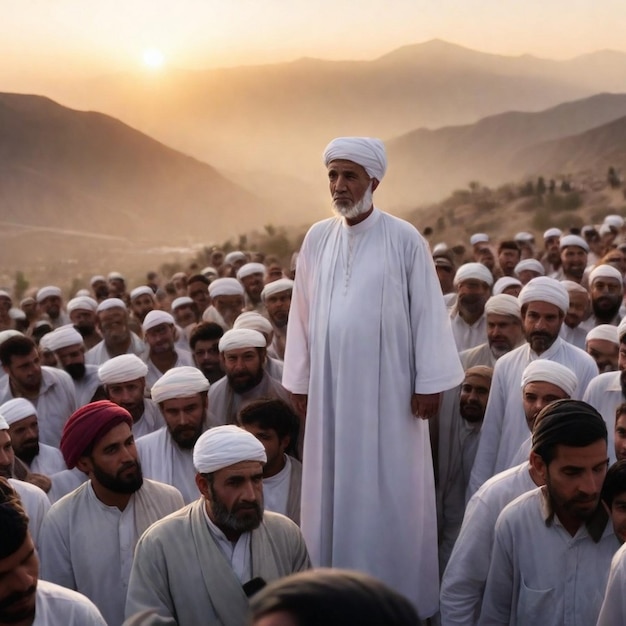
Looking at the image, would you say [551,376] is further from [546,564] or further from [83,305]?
[83,305]

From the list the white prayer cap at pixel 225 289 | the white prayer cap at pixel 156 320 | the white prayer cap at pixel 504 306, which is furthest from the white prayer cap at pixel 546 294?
the white prayer cap at pixel 225 289

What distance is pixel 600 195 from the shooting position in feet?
91.8

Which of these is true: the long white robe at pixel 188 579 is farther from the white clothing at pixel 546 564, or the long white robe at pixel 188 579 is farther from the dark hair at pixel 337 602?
the dark hair at pixel 337 602

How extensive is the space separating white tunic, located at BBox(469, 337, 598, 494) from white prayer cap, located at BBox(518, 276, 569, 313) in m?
0.35

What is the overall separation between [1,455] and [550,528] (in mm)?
2512

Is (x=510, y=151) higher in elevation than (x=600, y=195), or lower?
higher

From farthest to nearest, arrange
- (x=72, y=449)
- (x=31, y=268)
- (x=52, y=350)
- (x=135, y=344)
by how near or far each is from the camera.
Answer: (x=31, y=268)
(x=135, y=344)
(x=52, y=350)
(x=72, y=449)

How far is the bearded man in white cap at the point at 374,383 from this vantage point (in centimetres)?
426

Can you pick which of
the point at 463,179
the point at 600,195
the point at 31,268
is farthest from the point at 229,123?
the point at 600,195

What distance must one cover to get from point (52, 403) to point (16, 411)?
3.67 feet

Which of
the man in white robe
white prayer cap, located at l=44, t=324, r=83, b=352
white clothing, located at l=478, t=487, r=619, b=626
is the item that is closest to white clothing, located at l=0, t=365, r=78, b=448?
white prayer cap, located at l=44, t=324, r=83, b=352

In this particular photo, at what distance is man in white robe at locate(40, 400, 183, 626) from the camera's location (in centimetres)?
398

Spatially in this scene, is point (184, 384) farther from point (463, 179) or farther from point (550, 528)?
point (463, 179)

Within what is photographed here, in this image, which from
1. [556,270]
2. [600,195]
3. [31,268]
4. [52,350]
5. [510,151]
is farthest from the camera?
[510,151]
